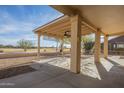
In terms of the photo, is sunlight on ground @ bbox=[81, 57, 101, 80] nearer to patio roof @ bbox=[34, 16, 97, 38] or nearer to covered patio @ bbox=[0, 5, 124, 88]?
covered patio @ bbox=[0, 5, 124, 88]

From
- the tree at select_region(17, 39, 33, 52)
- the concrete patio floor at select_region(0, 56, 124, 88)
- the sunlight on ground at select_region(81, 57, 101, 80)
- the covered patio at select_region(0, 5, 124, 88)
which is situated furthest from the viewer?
the tree at select_region(17, 39, 33, 52)

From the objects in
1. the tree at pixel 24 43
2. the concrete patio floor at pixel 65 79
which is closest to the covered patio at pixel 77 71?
the concrete patio floor at pixel 65 79

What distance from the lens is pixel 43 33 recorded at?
30.7 ft

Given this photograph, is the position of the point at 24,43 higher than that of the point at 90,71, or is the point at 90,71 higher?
the point at 24,43

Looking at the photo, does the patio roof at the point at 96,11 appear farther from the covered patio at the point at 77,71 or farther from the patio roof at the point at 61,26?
the patio roof at the point at 61,26

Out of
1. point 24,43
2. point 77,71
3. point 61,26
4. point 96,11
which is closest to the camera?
point 96,11

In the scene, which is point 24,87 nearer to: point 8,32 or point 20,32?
point 8,32

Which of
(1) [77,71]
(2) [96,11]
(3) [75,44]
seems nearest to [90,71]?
(1) [77,71]

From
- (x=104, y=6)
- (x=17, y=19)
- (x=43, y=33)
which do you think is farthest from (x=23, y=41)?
(x=104, y=6)

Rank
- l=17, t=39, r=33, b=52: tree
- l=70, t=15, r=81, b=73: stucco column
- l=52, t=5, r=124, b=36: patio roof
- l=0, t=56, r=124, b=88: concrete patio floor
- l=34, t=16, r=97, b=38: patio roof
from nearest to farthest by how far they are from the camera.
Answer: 1. l=0, t=56, r=124, b=88: concrete patio floor
2. l=52, t=5, r=124, b=36: patio roof
3. l=70, t=15, r=81, b=73: stucco column
4. l=34, t=16, r=97, b=38: patio roof
5. l=17, t=39, r=33, b=52: tree

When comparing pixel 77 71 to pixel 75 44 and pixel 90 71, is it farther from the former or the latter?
pixel 75 44

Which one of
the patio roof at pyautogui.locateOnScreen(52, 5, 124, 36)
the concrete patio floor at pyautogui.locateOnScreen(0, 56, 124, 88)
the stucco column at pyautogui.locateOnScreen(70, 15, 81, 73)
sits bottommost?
the concrete patio floor at pyautogui.locateOnScreen(0, 56, 124, 88)

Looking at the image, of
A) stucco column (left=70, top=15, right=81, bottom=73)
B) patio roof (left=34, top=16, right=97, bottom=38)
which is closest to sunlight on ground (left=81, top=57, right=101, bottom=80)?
stucco column (left=70, top=15, right=81, bottom=73)
